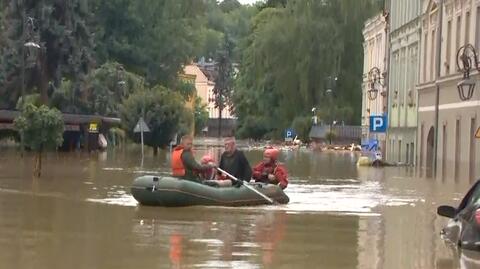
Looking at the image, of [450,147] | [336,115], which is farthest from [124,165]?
[336,115]

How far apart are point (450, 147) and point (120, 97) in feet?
115

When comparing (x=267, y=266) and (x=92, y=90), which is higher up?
(x=92, y=90)

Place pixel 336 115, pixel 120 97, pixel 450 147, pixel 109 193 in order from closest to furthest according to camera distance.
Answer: pixel 109 193 < pixel 450 147 < pixel 120 97 < pixel 336 115

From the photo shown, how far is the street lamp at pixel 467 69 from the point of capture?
40.0m

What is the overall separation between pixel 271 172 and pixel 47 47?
4304 centimetres

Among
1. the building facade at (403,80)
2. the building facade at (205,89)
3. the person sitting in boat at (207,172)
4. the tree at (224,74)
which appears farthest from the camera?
the building facade at (205,89)

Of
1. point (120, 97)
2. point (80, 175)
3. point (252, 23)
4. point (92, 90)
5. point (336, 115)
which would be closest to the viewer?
point (80, 175)

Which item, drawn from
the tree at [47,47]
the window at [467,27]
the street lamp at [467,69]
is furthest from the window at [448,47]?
the tree at [47,47]

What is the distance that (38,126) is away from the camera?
113ft

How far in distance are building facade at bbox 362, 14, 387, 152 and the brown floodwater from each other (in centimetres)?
4068

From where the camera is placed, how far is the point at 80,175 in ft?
125

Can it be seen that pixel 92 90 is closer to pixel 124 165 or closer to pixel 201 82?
pixel 124 165

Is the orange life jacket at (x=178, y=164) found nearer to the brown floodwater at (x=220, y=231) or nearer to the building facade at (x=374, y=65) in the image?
the brown floodwater at (x=220, y=231)

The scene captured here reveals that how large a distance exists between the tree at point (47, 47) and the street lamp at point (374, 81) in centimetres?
1892
